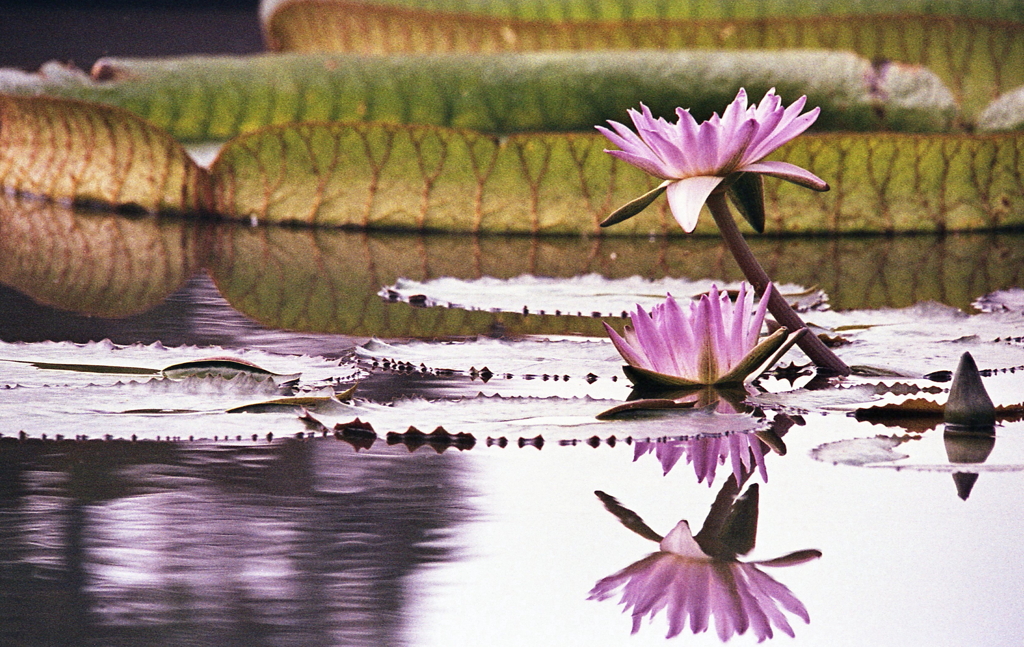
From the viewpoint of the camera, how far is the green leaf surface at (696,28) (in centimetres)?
284

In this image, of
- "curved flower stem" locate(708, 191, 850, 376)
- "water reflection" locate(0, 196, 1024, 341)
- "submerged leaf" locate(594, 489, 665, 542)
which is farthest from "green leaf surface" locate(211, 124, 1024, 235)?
"submerged leaf" locate(594, 489, 665, 542)

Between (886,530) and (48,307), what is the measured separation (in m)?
1.08

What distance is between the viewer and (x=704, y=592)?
0.67m

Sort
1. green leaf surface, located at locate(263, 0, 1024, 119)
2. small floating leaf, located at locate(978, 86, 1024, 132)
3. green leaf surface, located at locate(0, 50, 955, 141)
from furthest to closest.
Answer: green leaf surface, located at locate(263, 0, 1024, 119)
small floating leaf, located at locate(978, 86, 1024, 132)
green leaf surface, located at locate(0, 50, 955, 141)

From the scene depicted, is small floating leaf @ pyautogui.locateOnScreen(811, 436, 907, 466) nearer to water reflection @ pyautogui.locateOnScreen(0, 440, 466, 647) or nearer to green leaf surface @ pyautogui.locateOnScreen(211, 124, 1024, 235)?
water reflection @ pyautogui.locateOnScreen(0, 440, 466, 647)

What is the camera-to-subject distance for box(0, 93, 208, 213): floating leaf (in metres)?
2.34

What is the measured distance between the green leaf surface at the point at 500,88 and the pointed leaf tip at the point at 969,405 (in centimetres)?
146

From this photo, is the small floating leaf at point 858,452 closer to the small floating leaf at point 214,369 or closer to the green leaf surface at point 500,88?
the small floating leaf at point 214,369

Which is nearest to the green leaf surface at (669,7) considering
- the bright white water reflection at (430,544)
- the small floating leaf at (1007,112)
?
the small floating leaf at (1007,112)

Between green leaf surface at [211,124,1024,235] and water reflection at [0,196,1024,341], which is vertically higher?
green leaf surface at [211,124,1024,235]

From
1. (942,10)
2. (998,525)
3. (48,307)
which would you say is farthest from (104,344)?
(942,10)

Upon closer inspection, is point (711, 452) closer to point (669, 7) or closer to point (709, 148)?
point (709, 148)

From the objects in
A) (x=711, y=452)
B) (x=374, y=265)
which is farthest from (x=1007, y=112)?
(x=711, y=452)

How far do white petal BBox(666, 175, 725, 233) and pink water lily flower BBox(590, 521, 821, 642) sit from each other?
32cm
